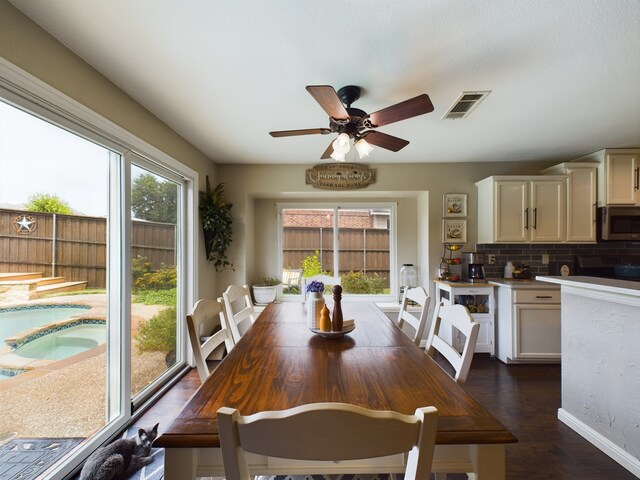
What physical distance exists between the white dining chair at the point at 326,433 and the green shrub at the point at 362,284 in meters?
3.52

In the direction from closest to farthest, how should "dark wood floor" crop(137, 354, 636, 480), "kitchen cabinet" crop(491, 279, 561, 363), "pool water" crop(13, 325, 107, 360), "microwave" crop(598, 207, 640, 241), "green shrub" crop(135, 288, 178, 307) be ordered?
"pool water" crop(13, 325, 107, 360)
"dark wood floor" crop(137, 354, 636, 480)
"green shrub" crop(135, 288, 178, 307)
"kitchen cabinet" crop(491, 279, 561, 363)
"microwave" crop(598, 207, 640, 241)

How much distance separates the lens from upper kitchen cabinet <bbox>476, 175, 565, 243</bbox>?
317 cm

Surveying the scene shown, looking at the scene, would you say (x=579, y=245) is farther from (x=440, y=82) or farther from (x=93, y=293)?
(x=93, y=293)

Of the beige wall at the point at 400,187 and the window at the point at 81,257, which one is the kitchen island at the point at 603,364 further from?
the window at the point at 81,257

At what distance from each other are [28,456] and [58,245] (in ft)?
3.54

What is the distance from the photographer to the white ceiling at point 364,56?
1.25 meters

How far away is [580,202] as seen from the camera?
314 centimetres

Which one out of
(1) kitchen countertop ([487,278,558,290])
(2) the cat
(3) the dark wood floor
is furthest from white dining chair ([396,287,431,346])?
(2) the cat

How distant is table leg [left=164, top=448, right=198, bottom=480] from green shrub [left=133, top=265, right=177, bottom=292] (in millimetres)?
1753

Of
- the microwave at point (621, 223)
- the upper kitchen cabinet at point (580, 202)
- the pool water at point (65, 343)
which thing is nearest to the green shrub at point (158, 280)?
the pool water at point (65, 343)

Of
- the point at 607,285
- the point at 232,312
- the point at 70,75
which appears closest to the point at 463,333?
the point at 607,285

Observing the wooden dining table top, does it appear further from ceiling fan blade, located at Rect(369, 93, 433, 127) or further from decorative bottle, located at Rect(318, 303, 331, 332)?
ceiling fan blade, located at Rect(369, 93, 433, 127)

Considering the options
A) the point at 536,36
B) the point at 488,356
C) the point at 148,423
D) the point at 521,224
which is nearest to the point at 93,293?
the point at 148,423

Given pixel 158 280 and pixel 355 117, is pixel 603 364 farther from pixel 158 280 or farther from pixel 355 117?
pixel 158 280
